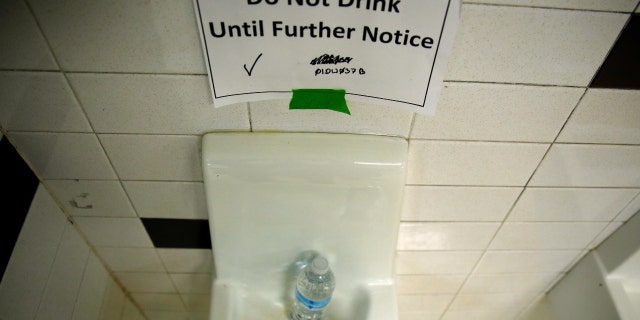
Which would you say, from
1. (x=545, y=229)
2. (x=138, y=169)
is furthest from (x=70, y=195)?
(x=545, y=229)

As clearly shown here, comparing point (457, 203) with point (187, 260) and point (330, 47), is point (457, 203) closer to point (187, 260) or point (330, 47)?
point (330, 47)

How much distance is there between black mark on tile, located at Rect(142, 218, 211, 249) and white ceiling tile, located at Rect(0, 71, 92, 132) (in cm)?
36

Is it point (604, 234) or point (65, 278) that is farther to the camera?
point (604, 234)

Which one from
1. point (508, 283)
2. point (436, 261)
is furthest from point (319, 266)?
point (508, 283)

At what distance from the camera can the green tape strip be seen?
73 centimetres

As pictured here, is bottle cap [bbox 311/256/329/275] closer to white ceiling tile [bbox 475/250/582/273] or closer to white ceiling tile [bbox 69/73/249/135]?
white ceiling tile [bbox 69/73/249/135]

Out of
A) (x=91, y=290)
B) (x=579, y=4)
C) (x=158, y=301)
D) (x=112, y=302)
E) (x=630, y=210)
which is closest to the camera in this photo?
(x=579, y=4)

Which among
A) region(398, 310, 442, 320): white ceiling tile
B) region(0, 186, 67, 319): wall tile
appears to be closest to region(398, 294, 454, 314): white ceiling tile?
region(398, 310, 442, 320): white ceiling tile

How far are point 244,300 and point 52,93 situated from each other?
0.66 metres

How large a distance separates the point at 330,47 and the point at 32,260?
3.01 ft

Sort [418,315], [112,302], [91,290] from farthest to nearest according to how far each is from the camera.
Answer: [418,315] → [112,302] → [91,290]

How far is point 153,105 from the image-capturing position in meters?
0.76

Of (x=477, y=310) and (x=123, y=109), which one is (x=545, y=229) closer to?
(x=477, y=310)

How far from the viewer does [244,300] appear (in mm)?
959
